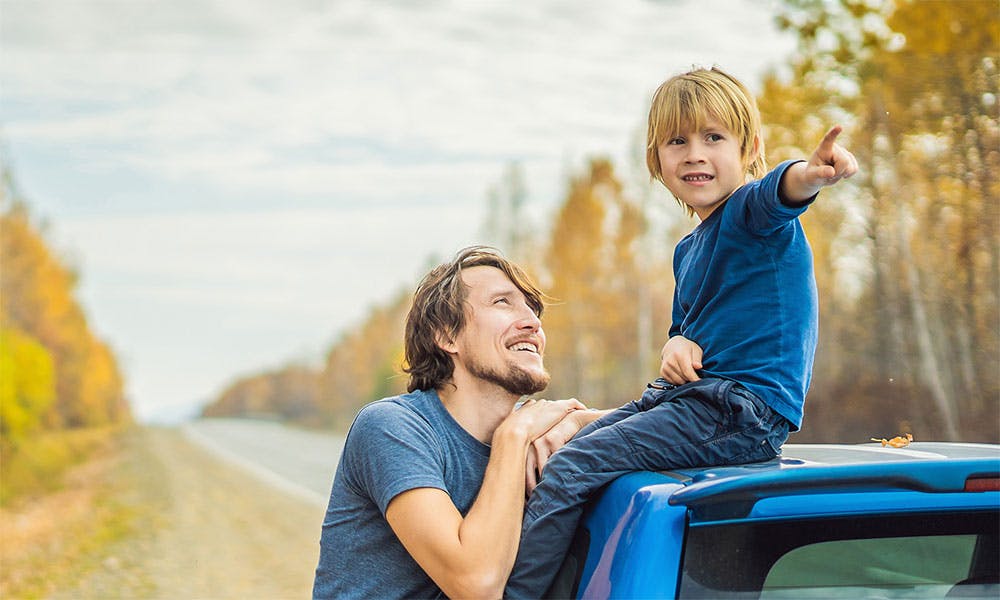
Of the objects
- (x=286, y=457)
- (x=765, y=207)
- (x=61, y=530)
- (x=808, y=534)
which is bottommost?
(x=286, y=457)

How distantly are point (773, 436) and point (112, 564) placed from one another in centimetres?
1824

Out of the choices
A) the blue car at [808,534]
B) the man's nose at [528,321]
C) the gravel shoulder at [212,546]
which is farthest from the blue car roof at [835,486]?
the gravel shoulder at [212,546]

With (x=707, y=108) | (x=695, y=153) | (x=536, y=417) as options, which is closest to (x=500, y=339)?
(x=536, y=417)

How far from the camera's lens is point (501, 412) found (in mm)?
3393

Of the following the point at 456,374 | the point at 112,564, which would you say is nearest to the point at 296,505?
the point at 112,564

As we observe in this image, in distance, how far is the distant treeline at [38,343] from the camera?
34844 mm

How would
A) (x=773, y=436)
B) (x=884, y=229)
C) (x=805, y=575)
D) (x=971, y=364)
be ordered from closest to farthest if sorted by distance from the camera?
(x=805, y=575)
(x=773, y=436)
(x=971, y=364)
(x=884, y=229)

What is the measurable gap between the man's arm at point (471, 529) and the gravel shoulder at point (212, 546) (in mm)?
12486

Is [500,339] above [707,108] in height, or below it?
below

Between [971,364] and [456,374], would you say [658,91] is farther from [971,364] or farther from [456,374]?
[971,364]

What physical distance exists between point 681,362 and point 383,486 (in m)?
0.84

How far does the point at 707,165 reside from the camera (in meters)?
3.20

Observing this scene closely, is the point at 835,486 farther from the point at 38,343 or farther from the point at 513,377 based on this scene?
the point at 38,343

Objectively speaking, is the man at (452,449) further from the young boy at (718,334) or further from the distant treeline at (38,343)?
the distant treeline at (38,343)
